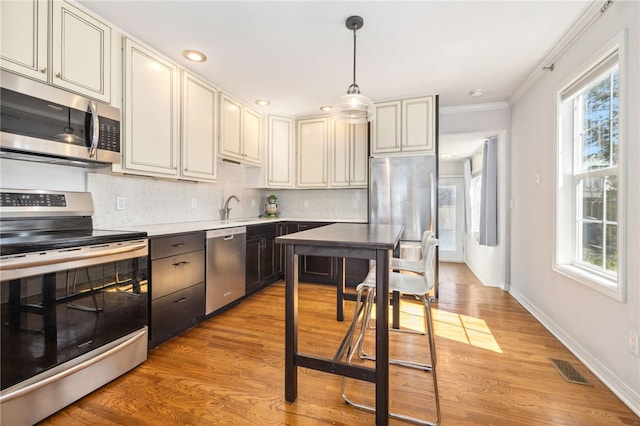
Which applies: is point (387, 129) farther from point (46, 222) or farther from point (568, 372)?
point (46, 222)

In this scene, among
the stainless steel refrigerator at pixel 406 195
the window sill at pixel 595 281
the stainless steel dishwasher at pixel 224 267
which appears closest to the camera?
the window sill at pixel 595 281

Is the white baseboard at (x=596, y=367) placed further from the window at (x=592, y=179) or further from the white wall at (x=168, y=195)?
the white wall at (x=168, y=195)

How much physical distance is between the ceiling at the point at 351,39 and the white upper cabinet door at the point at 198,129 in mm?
167

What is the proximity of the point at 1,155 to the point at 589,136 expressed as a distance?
159 inches

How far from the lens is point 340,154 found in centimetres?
415

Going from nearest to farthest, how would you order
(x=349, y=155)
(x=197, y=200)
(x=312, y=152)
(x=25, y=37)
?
(x=25, y=37) → (x=197, y=200) → (x=349, y=155) → (x=312, y=152)

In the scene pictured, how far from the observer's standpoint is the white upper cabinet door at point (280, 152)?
4.23 metres

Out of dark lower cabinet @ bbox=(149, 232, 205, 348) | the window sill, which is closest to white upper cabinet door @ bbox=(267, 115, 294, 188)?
dark lower cabinet @ bbox=(149, 232, 205, 348)

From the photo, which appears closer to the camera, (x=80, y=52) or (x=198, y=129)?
(x=80, y=52)

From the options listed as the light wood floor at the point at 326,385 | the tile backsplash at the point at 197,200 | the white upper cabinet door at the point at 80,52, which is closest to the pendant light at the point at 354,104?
the white upper cabinet door at the point at 80,52

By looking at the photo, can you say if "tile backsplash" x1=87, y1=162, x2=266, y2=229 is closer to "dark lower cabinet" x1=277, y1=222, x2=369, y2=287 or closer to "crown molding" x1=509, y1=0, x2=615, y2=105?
"dark lower cabinet" x1=277, y1=222, x2=369, y2=287

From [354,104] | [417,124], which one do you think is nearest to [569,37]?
[417,124]

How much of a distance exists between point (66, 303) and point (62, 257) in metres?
0.27

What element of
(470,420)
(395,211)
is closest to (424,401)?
(470,420)
